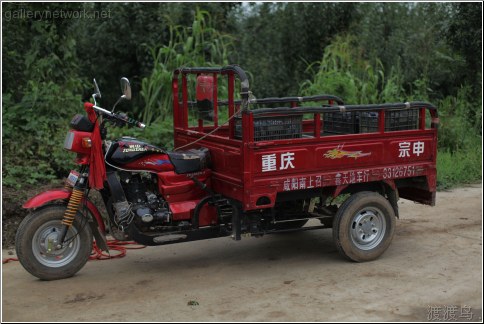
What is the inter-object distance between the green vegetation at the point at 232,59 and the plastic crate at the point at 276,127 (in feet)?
11.3

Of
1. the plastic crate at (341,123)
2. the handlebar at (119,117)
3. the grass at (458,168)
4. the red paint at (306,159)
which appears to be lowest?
the grass at (458,168)

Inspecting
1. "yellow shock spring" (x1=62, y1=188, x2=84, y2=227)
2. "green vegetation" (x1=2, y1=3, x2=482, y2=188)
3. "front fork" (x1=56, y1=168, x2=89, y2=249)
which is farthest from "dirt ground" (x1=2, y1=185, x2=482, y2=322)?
"green vegetation" (x1=2, y1=3, x2=482, y2=188)

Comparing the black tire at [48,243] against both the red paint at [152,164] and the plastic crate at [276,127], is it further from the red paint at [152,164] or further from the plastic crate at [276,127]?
the plastic crate at [276,127]

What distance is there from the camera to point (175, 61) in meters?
9.58

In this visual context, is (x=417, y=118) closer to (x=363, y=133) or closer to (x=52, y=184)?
(x=363, y=133)

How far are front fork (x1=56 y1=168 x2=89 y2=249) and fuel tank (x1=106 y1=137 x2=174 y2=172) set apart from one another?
0.87 ft

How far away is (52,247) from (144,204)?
0.82 meters

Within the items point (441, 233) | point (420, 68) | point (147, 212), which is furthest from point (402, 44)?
point (147, 212)

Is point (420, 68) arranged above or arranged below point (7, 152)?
above

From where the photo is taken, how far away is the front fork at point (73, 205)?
193 inches

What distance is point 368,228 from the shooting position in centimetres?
566

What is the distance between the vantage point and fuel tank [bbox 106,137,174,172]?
5.07m

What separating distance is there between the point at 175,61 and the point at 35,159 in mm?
2834

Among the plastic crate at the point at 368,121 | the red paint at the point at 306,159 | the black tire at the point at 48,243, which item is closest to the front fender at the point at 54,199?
the black tire at the point at 48,243
